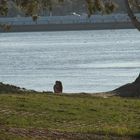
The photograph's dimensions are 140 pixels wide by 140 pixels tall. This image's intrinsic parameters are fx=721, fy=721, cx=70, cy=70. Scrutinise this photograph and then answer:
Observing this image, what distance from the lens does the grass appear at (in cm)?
1326

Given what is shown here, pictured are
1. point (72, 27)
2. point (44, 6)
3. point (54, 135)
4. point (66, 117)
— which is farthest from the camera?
point (72, 27)

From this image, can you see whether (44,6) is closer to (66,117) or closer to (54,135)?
(66,117)

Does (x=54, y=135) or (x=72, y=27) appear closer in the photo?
(x=54, y=135)

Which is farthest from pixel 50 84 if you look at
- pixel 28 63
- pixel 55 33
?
pixel 55 33

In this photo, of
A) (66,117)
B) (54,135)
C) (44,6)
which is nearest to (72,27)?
(44,6)

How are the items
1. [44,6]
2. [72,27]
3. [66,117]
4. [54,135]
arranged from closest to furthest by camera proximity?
1. [54,135]
2. [66,117]
3. [44,6]
4. [72,27]

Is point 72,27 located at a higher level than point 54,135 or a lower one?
higher

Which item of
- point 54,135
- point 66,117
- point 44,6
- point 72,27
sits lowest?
point 66,117

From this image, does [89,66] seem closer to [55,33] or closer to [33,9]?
[33,9]

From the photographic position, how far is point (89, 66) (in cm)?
6206

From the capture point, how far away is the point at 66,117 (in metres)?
16.5

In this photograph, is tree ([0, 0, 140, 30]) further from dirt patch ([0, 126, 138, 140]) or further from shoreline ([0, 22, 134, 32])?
shoreline ([0, 22, 134, 32])

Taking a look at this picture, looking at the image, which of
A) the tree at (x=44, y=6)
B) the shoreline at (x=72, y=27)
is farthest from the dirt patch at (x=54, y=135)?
the shoreline at (x=72, y=27)

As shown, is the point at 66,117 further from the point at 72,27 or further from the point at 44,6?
the point at 72,27
